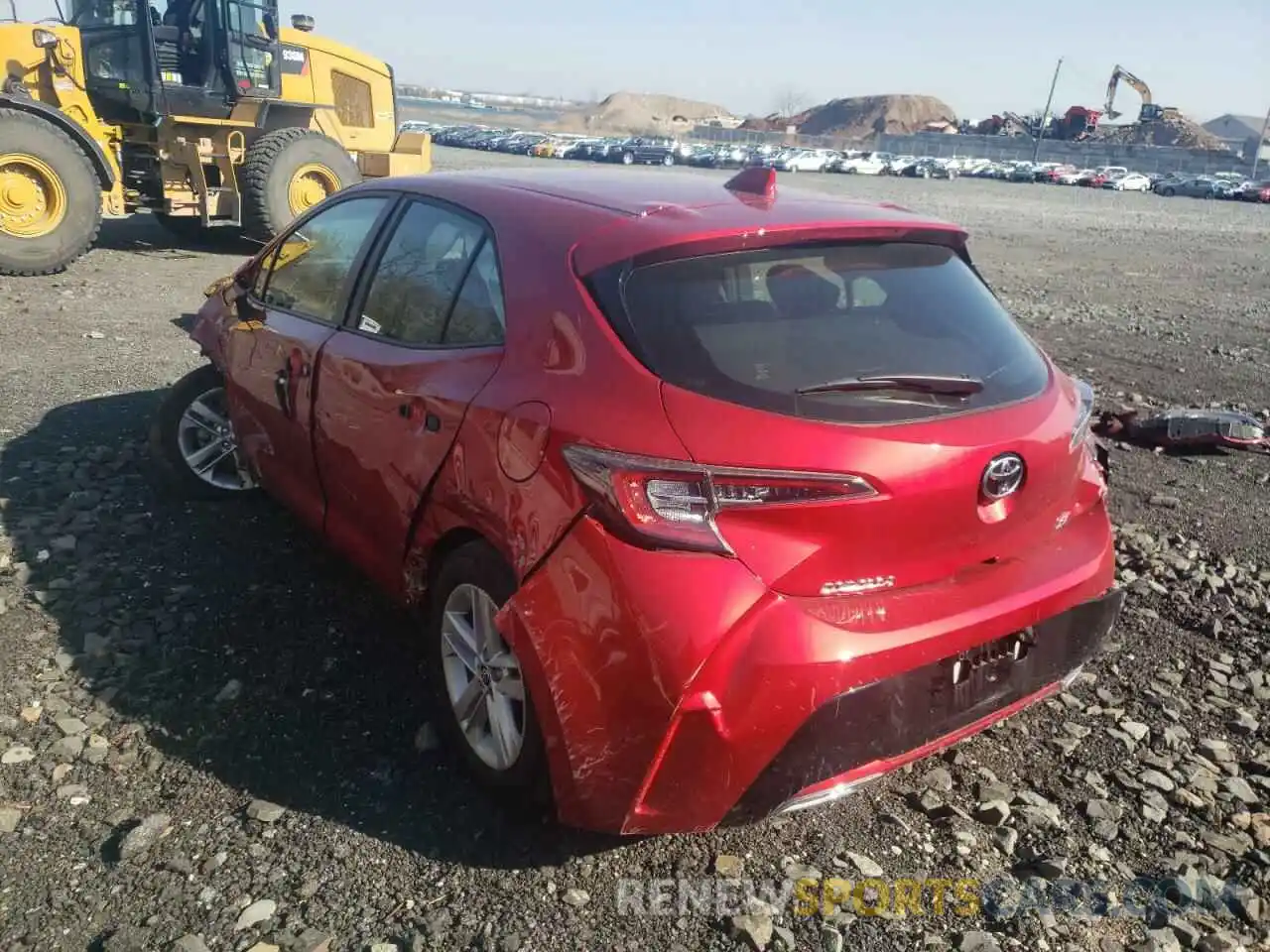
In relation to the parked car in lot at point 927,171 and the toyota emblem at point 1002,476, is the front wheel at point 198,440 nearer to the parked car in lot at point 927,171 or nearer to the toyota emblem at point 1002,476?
the toyota emblem at point 1002,476

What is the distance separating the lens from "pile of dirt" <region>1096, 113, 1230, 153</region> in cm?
9138

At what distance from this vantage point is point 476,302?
2.89 metres

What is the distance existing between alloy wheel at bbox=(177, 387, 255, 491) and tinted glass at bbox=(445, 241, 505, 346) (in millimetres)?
2238

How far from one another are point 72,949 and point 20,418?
4.20 meters

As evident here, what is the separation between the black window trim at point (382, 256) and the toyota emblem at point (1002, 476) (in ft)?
4.35

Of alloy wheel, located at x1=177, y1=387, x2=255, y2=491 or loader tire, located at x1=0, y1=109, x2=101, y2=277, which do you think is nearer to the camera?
alloy wheel, located at x1=177, y1=387, x2=255, y2=491

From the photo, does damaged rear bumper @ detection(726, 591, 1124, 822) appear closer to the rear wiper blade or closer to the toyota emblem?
the toyota emblem

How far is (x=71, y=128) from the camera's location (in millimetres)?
9578

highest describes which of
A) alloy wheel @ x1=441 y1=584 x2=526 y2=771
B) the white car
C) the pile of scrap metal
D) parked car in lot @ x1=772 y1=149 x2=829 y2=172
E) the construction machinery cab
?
the construction machinery cab

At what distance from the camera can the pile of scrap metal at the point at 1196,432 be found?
5934 mm

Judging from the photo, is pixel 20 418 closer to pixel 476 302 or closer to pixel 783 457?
pixel 476 302

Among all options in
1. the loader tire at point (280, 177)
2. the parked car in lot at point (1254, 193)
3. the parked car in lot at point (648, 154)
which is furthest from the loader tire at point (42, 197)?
the parked car in lot at point (1254, 193)

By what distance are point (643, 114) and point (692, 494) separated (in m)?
143

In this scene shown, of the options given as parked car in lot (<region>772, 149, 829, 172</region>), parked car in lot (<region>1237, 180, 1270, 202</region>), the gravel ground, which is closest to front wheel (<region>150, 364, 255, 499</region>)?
the gravel ground
